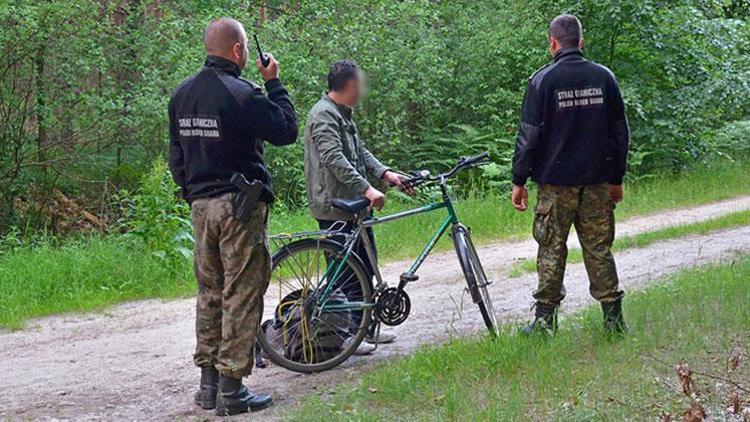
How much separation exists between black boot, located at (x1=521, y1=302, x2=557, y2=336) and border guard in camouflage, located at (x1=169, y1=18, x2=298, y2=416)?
1900mm

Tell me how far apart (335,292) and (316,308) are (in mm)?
178

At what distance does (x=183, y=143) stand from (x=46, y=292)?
4551mm

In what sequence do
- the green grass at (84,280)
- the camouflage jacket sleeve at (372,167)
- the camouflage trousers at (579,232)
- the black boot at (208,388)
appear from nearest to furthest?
the black boot at (208,388)
the camouflage trousers at (579,232)
the camouflage jacket sleeve at (372,167)
the green grass at (84,280)

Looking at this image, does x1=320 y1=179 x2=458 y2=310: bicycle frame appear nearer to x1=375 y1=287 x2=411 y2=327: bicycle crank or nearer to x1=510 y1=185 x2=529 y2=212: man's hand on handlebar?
x1=375 y1=287 x2=411 y2=327: bicycle crank

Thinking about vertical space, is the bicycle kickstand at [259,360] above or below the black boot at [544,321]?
below

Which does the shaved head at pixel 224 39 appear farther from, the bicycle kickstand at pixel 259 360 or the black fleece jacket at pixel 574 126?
the bicycle kickstand at pixel 259 360

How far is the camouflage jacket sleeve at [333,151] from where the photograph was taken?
21.7 ft

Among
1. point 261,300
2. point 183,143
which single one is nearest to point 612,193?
point 261,300

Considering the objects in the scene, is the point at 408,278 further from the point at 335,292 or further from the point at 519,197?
the point at 519,197

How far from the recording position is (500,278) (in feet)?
31.9

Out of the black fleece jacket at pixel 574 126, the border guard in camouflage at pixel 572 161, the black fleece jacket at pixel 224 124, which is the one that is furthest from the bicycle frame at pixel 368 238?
the black fleece jacket at pixel 224 124

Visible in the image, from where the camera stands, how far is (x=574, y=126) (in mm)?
6266

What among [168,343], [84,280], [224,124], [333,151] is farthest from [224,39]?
[84,280]

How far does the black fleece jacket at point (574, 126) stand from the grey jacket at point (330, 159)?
1.19m
